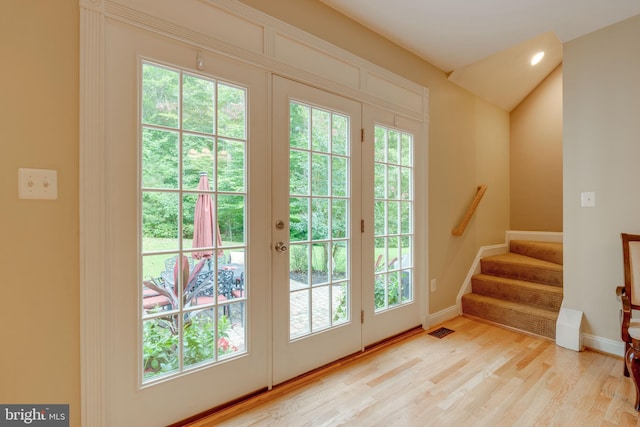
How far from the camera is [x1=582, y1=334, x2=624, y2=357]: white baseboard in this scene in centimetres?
226

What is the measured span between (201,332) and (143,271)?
0.46 meters

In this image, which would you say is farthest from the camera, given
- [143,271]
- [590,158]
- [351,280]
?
[590,158]

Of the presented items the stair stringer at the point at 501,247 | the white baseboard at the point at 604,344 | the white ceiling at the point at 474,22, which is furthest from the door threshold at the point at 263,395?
the white ceiling at the point at 474,22

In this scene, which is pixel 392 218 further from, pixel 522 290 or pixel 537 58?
pixel 537 58

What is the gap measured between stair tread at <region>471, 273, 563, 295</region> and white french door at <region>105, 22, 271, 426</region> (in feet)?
8.70

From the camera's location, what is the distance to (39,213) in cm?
121

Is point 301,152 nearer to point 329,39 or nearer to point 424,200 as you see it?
point 329,39

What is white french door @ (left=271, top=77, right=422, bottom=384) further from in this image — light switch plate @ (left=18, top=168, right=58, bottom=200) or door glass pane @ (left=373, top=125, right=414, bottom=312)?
light switch plate @ (left=18, top=168, right=58, bottom=200)

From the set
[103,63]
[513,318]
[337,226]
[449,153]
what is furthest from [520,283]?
[103,63]

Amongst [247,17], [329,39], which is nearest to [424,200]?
[329,39]

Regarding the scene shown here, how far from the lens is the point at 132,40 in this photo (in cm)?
138

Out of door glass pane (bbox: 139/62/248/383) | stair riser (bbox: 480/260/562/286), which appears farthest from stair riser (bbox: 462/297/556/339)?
door glass pane (bbox: 139/62/248/383)

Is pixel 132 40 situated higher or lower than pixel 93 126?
higher

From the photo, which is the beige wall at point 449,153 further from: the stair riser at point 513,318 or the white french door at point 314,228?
the white french door at point 314,228
